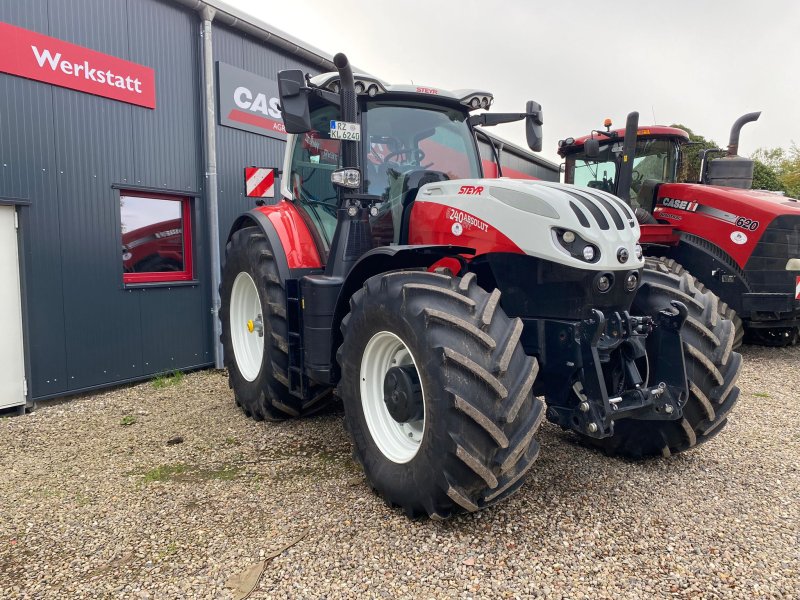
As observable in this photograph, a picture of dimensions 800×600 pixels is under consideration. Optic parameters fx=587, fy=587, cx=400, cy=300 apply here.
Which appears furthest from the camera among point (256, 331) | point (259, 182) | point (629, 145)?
point (259, 182)

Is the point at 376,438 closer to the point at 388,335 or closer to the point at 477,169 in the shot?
the point at 388,335

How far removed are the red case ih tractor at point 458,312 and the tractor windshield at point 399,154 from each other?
1 centimetres

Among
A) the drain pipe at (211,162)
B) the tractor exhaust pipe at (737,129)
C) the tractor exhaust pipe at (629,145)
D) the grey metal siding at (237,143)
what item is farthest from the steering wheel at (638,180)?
the drain pipe at (211,162)

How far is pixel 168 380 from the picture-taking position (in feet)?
19.4

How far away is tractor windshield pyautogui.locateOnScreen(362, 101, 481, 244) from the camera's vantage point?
12.3 feet

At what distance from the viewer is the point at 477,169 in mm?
4062

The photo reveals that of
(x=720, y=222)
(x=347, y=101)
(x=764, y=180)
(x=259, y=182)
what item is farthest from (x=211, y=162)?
(x=764, y=180)

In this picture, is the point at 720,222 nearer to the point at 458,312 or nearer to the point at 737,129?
the point at 737,129

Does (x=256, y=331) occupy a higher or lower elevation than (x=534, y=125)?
lower

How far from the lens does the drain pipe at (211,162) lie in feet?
20.0

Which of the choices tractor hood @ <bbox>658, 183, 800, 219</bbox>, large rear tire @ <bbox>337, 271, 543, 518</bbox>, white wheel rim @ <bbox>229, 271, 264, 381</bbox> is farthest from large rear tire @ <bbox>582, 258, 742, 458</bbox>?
tractor hood @ <bbox>658, 183, 800, 219</bbox>

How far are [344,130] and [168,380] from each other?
145 inches

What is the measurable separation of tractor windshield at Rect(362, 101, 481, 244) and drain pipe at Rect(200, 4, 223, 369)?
A: 3030 mm

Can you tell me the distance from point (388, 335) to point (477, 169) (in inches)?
64.6
